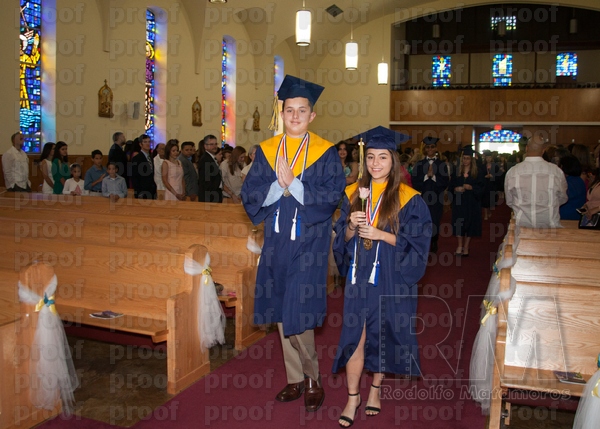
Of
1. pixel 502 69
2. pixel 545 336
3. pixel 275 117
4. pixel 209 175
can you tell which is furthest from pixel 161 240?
pixel 502 69

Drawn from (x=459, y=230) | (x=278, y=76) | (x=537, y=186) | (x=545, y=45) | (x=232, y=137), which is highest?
(x=545, y=45)

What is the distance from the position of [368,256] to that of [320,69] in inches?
889

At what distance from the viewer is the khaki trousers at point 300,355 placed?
3736mm

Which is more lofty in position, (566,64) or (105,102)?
(566,64)

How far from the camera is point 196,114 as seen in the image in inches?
665

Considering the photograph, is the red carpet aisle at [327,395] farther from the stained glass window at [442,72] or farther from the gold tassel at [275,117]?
the stained glass window at [442,72]

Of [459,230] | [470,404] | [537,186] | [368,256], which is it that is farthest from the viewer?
[459,230]

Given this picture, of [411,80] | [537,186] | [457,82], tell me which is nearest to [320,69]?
[411,80]

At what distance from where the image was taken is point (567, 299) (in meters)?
3.21

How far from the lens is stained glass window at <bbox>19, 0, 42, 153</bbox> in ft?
37.9

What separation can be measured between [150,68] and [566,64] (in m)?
19.8

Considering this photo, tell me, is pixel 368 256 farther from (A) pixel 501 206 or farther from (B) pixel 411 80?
(B) pixel 411 80

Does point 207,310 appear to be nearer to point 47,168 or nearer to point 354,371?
point 354,371

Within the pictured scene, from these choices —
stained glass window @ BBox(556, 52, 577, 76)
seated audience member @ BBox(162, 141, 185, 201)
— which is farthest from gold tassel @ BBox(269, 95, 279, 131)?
stained glass window @ BBox(556, 52, 577, 76)
